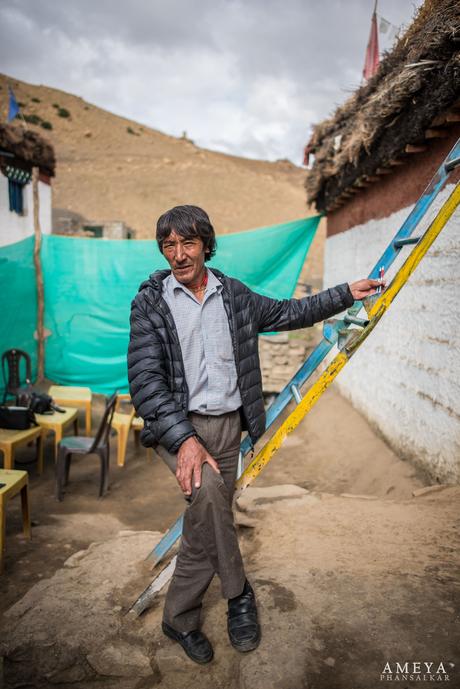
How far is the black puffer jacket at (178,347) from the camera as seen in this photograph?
1758mm

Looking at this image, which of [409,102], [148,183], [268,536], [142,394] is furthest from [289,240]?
[148,183]

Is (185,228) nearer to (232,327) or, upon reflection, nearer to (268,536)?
(232,327)

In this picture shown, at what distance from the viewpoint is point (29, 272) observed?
6652 mm

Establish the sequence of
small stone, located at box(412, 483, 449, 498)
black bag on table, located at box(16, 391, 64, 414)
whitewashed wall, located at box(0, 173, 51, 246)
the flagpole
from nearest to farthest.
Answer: small stone, located at box(412, 483, 449, 498)
black bag on table, located at box(16, 391, 64, 414)
the flagpole
whitewashed wall, located at box(0, 173, 51, 246)

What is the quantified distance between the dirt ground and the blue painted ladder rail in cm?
47

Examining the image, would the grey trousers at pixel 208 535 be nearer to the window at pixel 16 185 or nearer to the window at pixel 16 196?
the window at pixel 16 185

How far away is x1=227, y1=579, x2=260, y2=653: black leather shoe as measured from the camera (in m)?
1.82

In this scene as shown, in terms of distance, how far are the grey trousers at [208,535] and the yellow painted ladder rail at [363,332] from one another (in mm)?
155

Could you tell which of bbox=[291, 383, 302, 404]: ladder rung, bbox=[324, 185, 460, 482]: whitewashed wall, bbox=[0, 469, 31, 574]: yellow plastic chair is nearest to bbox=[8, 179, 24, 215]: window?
bbox=[324, 185, 460, 482]: whitewashed wall

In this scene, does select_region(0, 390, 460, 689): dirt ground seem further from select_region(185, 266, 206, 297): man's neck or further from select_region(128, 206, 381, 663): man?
select_region(185, 266, 206, 297): man's neck

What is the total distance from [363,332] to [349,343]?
7 cm

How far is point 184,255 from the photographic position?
190cm

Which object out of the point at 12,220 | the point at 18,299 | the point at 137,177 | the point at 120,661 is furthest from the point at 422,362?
the point at 137,177

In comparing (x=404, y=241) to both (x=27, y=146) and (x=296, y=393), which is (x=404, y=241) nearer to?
(x=296, y=393)
